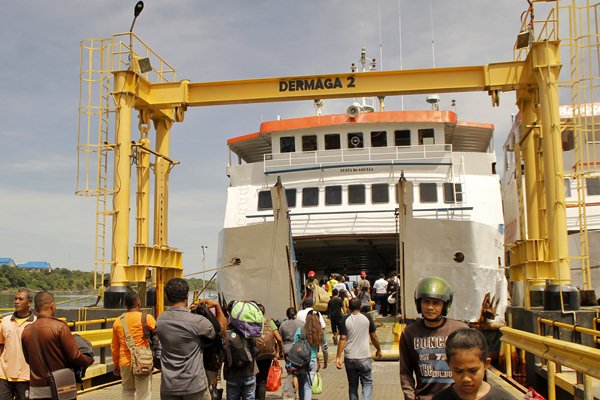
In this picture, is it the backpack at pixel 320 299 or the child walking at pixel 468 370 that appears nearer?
the child walking at pixel 468 370

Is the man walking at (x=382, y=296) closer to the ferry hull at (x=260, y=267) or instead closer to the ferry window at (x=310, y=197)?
the ferry window at (x=310, y=197)

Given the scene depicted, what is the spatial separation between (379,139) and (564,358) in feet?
40.6

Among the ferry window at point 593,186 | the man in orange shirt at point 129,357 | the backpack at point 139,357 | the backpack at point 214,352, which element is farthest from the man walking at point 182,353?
the ferry window at point 593,186

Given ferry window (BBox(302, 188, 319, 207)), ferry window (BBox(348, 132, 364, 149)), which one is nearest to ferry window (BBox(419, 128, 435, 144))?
ferry window (BBox(348, 132, 364, 149))

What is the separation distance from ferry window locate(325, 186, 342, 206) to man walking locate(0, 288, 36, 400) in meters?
11.3

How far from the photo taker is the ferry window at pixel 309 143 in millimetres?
17797

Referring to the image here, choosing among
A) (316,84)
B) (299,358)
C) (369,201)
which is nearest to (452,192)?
(369,201)

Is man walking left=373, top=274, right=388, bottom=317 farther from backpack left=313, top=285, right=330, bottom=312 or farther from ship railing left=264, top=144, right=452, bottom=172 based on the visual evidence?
ship railing left=264, top=144, right=452, bottom=172

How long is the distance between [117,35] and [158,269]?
15.2ft

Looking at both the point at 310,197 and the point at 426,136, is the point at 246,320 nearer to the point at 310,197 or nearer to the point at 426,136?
the point at 310,197

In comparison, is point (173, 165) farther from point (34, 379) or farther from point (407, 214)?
point (34, 379)

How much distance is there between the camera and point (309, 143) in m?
17.8

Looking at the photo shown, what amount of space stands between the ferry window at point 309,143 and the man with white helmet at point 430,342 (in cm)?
1401

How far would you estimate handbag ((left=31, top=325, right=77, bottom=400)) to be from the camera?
4.78 metres
